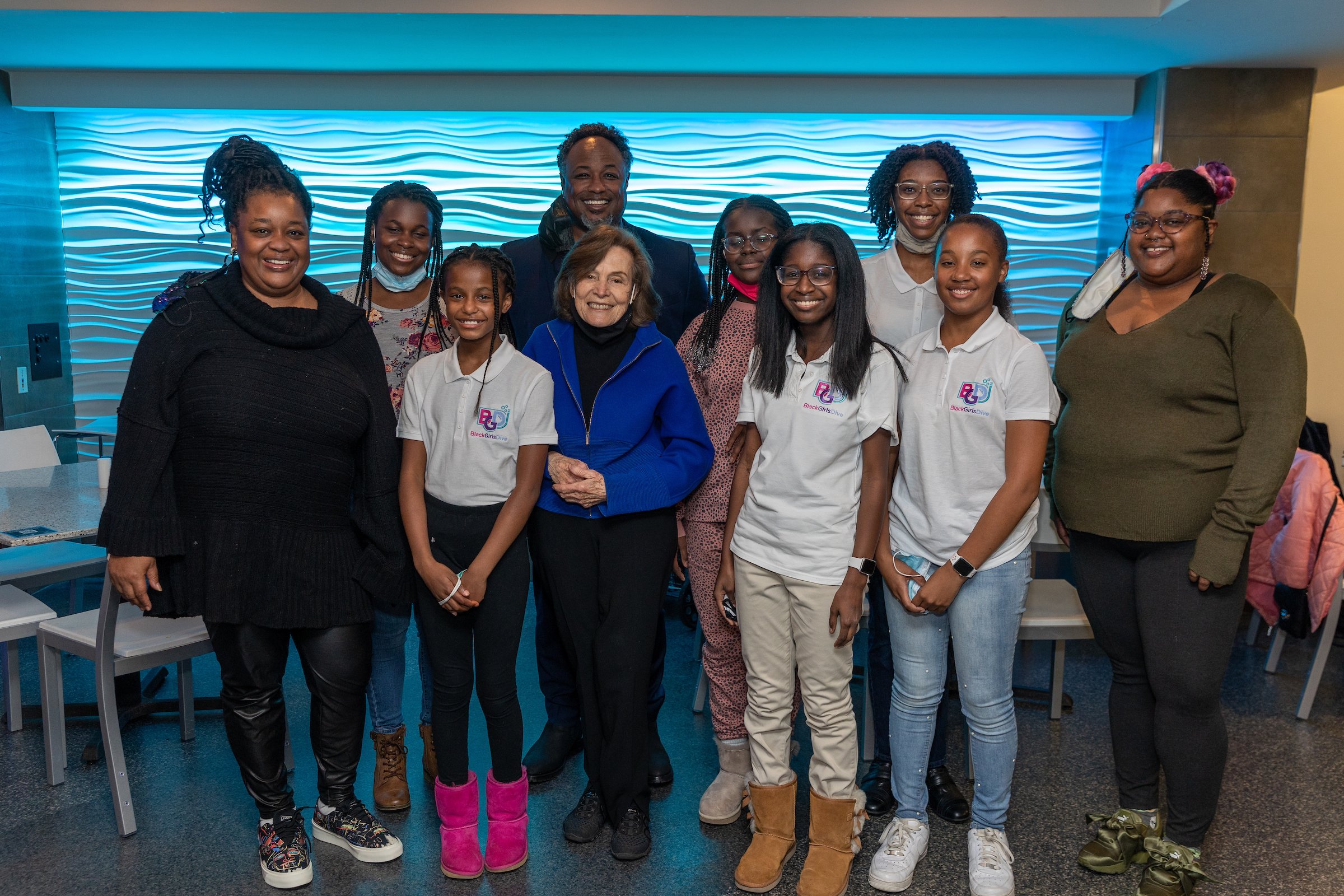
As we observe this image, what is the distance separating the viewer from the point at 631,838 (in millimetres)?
2561

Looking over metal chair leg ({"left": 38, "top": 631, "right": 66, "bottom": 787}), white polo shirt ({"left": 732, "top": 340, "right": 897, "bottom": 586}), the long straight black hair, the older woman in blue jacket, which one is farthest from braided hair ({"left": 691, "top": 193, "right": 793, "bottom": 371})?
metal chair leg ({"left": 38, "top": 631, "right": 66, "bottom": 787})

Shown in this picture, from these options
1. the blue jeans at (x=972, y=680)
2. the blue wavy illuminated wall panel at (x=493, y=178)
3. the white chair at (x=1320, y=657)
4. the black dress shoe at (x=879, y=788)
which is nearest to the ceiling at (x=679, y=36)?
the blue wavy illuminated wall panel at (x=493, y=178)

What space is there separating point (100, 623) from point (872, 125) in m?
4.42

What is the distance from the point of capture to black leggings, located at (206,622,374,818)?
7.80ft

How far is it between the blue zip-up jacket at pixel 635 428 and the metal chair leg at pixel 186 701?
4.92ft

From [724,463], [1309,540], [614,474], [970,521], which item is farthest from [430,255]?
[1309,540]

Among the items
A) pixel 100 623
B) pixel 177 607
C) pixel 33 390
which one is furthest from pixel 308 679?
pixel 33 390

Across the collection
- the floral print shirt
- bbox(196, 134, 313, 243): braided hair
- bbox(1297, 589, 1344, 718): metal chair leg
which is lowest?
bbox(1297, 589, 1344, 718): metal chair leg

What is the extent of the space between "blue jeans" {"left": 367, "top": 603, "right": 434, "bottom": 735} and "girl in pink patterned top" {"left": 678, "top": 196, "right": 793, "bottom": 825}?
785 millimetres

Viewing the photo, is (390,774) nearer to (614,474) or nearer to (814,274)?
(614,474)

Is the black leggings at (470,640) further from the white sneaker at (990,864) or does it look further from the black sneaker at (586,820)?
the white sneaker at (990,864)

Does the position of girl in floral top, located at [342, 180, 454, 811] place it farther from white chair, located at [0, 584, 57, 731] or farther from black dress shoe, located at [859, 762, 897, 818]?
black dress shoe, located at [859, 762, 897, 818]

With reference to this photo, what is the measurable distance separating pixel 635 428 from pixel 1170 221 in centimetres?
134

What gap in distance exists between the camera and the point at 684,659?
13.5ft
